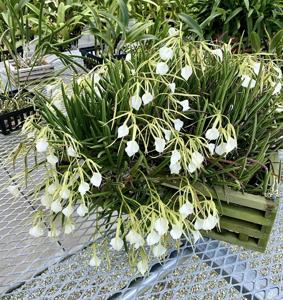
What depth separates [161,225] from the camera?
55 centimetres

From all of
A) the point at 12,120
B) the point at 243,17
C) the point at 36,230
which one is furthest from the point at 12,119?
the point at 243,17

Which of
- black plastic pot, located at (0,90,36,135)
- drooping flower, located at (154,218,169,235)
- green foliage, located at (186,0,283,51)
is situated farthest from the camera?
green foliage, located at (186,0,283,51)

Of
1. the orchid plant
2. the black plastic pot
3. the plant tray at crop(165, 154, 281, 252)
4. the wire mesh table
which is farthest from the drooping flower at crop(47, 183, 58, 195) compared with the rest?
the black plastic pot

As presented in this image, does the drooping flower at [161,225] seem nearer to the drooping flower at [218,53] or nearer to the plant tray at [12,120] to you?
the drooping flower at [218,53]

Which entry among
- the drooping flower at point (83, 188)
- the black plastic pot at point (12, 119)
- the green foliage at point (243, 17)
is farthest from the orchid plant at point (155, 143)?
the green foliage at point (243, 17)

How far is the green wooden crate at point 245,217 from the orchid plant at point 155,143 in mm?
24

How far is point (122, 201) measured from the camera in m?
0.59

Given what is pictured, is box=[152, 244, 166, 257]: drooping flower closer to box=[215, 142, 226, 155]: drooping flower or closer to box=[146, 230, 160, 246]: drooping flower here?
box=[146, 230, 160, 246]: drooping flower

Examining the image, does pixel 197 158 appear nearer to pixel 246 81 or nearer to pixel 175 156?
pixel 175 156

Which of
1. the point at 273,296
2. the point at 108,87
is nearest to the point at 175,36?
the point at 108,87

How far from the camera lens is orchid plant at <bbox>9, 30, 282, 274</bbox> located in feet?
1.86

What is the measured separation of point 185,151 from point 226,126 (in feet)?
0.30

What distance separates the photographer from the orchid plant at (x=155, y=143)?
57cm

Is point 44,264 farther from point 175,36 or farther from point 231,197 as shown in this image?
point 175,36
